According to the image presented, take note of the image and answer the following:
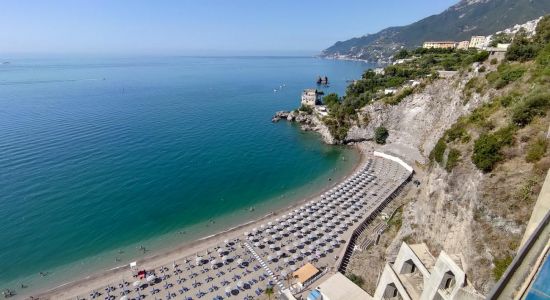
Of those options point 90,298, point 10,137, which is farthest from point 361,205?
point 10,137

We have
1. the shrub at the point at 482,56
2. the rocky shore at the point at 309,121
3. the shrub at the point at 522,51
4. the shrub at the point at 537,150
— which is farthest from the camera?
the rocky shore at the point at 309,121

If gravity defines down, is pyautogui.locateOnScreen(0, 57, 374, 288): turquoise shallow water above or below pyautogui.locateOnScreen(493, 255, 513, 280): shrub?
below

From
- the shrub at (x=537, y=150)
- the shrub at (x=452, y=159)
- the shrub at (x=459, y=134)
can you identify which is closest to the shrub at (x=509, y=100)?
the shrub at (x=459, y=134)

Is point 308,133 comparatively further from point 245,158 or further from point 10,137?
point 10,137

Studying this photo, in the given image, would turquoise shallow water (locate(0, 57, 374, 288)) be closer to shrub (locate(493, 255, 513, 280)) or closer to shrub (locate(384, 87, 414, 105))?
shrub (locate(384, 87, 414, 105))

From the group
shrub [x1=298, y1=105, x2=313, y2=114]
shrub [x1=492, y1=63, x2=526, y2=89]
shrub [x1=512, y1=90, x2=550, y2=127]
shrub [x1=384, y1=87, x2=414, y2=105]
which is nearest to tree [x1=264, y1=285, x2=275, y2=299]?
shrub [x1=512, y1=90, x2=550, y2=127]

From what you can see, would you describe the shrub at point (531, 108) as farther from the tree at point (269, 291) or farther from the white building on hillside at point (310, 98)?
the white building on hillside at point (310, 98)
